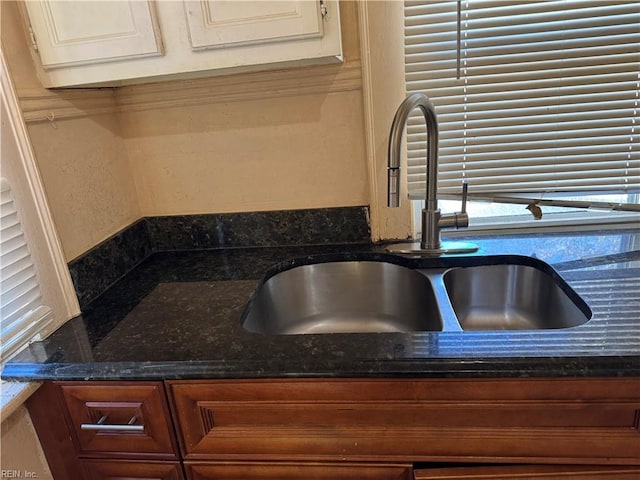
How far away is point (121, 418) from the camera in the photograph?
93 centimetres

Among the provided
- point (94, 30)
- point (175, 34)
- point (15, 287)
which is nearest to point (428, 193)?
point (175, 34)

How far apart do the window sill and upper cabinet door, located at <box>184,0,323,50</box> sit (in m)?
0.84

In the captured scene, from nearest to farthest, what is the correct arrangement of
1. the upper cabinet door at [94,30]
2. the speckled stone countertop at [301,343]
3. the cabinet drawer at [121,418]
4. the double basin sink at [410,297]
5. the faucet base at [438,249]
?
the speckled stone countertop at [301,343] < the cabinet drawer at [121,418] < the upper cabinet door at [94,30] < the double basin sink at [410,297] < the faucet base at [438,249]

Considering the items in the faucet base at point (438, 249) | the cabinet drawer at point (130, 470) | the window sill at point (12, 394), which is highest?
the faucet base at point (438, 249)

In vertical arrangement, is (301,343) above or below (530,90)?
below

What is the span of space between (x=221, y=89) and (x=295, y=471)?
106cm

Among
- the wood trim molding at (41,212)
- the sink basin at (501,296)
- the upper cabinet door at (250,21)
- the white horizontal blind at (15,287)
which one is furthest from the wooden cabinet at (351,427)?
the upper cabinet door at (250,21)

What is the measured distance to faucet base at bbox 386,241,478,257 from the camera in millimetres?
1271

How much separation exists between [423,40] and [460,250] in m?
0.61

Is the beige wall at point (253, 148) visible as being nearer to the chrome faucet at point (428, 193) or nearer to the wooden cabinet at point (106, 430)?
the chrome faucet at point (428, 193)

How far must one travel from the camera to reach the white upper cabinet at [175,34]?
3.23 ft

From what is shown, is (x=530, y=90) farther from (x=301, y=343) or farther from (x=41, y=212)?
(x=41, y=212)

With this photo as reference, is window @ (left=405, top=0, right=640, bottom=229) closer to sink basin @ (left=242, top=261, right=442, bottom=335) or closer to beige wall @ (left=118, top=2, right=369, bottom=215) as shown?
beige wall @ (left=118, top=2, right=369, bottom=215)

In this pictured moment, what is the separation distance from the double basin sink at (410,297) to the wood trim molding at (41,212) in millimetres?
456
